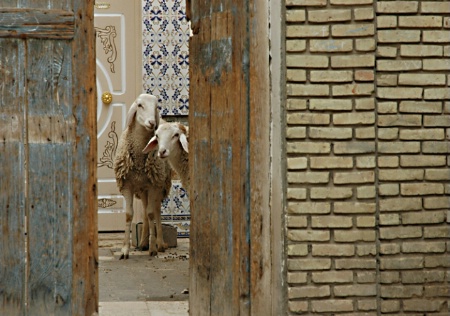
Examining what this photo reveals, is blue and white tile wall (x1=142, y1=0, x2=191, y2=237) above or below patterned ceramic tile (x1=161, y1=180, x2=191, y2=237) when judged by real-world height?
above

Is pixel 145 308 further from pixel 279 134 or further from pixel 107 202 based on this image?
pixel 107 202

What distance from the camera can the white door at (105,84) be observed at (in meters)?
12.2

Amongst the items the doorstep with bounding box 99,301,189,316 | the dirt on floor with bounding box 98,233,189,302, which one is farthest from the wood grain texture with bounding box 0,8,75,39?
the dirt on floor with bounding box 98,233,189,302

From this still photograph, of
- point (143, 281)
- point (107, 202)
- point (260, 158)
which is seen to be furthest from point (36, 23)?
point (107, 202)

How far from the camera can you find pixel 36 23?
5.93 m

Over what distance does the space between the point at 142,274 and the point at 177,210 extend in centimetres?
261

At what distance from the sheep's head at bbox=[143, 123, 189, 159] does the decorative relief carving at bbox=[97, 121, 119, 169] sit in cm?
221

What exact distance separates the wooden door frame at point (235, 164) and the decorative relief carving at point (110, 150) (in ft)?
19.4

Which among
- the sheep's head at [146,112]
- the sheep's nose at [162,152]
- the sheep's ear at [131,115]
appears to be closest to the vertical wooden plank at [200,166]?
the sheep's nose at [162,152]

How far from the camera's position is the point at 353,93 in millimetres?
5852

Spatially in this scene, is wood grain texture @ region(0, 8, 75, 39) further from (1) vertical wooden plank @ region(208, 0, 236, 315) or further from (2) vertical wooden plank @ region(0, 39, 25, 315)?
(1) vertical wooden plank @ region(208, 0, 236, 315)

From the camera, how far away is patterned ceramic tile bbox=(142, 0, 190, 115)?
472 inches

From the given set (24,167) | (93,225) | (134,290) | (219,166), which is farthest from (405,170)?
(134,290)

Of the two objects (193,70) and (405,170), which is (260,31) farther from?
(405,170)
